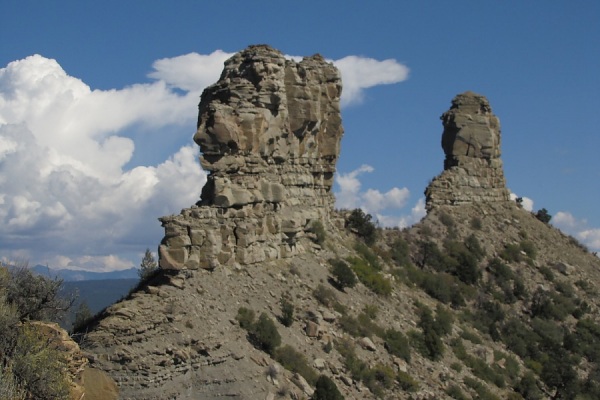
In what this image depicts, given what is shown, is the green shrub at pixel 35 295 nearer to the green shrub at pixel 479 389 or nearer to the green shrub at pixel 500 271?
the green shrub at pixel 479 389

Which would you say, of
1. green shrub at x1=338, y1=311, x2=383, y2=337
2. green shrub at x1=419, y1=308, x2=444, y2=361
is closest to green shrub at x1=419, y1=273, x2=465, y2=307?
green shrub at x1=419, y1=308, x2=444, y2=361

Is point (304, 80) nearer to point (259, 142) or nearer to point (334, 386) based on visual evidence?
point (259, 142)

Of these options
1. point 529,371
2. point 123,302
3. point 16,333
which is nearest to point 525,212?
point 529,371

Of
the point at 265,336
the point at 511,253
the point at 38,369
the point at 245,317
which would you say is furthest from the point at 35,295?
the point at 511,253

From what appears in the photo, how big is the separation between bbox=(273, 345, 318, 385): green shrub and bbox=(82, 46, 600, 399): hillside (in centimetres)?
5

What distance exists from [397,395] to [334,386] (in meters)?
4.92

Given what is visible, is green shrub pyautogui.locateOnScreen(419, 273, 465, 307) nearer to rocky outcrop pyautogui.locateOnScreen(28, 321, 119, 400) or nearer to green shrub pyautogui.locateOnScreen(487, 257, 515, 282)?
green shrub pyautogui.locateOnScreen(487, 257, 515, 282)

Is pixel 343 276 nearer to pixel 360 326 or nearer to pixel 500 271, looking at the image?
pixel 360 326

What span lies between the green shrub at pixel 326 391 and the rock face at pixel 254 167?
5.75 meters

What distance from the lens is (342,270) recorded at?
126 feet

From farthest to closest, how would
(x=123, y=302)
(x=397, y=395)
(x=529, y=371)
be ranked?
(x=529, y=371) < (x=397, y=395) < (x=123, y=302)

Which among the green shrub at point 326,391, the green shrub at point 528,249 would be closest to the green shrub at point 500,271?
the green shrub at point 528,249

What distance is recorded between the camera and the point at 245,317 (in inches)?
1172

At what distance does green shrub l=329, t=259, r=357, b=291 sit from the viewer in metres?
38.3
